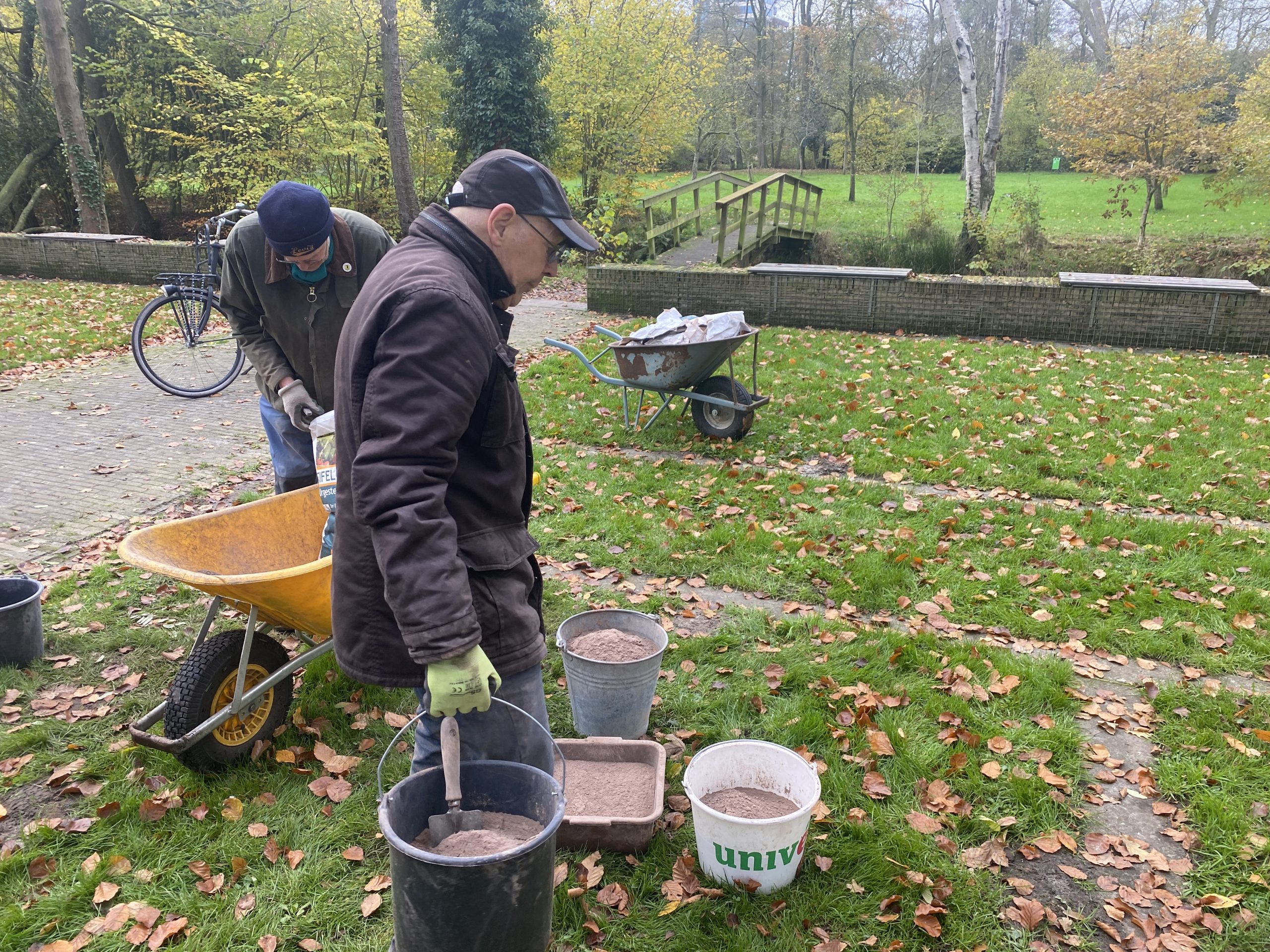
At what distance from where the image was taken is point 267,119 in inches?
709

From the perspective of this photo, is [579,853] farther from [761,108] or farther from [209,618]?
[761,108]

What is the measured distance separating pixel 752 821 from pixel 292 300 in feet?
9.65

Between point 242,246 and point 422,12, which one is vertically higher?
point 422,12

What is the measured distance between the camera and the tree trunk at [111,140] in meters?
17.7

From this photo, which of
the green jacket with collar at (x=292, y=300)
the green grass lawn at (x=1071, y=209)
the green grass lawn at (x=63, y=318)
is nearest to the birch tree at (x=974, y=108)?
the green grass lawn at (x=1071, y=209)

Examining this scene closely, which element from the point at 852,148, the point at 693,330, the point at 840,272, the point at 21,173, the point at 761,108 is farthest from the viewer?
the point at 761,108

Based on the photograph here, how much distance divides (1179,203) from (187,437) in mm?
26316

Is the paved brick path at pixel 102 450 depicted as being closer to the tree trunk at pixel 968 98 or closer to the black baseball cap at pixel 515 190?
the black baseball cap at pixel 515 190

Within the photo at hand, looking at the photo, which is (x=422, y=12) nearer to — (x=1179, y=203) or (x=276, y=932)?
(x=1179, y=203)

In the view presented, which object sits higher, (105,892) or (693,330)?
(693,330)

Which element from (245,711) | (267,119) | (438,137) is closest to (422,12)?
(438,137)

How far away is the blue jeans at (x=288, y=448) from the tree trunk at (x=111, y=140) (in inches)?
730

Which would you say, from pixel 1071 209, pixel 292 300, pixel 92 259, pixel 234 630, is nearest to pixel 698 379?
pixel 292 300

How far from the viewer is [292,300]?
375 cm
